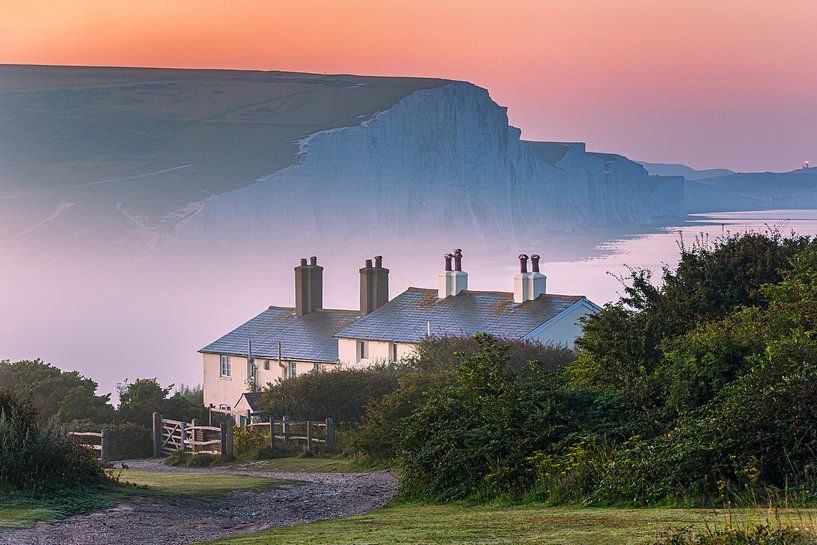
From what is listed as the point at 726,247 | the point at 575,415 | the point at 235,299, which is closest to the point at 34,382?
the point at 726,247

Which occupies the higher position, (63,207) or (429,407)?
(63,207)

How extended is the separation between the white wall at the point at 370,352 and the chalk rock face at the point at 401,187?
84.5 m

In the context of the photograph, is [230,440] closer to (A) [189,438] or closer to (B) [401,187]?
(A) [189,438]

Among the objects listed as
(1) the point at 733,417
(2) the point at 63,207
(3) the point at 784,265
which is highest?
(2) the point at 63,207

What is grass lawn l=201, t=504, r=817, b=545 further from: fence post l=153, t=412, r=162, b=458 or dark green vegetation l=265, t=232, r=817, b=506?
fence post l=153, t=412, r=162, b=458

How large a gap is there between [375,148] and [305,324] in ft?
271

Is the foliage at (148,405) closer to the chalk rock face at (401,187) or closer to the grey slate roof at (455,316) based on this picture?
the grey slate roof at (455,316)


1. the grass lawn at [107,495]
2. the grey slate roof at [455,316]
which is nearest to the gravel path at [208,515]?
the grass lawn at [107,495]

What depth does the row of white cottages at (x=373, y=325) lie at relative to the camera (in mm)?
52062

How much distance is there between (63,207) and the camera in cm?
16562

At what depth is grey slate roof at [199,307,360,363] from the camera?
57656 millimetres

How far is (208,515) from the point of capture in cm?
1945

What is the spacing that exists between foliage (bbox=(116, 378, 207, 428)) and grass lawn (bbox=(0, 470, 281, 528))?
797 inches

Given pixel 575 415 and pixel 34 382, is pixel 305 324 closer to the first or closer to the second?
pixel 34 382
